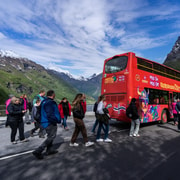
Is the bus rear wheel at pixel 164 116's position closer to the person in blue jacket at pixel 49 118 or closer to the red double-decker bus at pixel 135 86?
the red double-decker bus at pixel 135 86

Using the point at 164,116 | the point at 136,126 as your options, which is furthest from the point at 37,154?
the point at 164,116

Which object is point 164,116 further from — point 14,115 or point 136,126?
point 14,115

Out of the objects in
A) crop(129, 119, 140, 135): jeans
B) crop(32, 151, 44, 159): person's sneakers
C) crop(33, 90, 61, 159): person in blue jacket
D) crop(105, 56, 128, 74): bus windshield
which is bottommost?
crop(32, 151, 44, 159): person's sneakers

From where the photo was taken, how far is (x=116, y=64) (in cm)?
918

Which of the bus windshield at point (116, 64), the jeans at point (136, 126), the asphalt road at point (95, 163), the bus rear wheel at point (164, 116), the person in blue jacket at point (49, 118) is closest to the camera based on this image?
the asphalt road at point (95, 163)

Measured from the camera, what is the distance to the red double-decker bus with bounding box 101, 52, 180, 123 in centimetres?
832

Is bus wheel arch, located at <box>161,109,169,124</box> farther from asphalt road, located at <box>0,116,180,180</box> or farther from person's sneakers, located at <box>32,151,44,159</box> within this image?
person's sneakers, located at <box>32,151,44,159</box>

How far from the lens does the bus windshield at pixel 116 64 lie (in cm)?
869

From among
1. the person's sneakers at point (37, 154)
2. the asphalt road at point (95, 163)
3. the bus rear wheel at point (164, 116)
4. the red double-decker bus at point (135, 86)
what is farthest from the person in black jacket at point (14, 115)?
the bus rear wheel at point (164, 116)

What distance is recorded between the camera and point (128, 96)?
8.10 meters

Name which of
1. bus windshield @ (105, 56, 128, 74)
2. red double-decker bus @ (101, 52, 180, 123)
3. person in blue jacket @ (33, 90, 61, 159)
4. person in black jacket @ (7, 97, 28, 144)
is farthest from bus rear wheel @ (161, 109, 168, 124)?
person in black jacket @ (7, 97, 28, 144)

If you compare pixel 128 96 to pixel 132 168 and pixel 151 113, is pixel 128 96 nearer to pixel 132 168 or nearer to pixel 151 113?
pixel 151 113

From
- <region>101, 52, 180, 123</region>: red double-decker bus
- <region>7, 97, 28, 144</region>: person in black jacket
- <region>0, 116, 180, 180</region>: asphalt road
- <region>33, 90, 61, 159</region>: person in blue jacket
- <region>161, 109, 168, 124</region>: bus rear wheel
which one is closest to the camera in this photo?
<region>0, 116, 180, 180</region>: asphalt road

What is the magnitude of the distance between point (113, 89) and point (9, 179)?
6.90m
